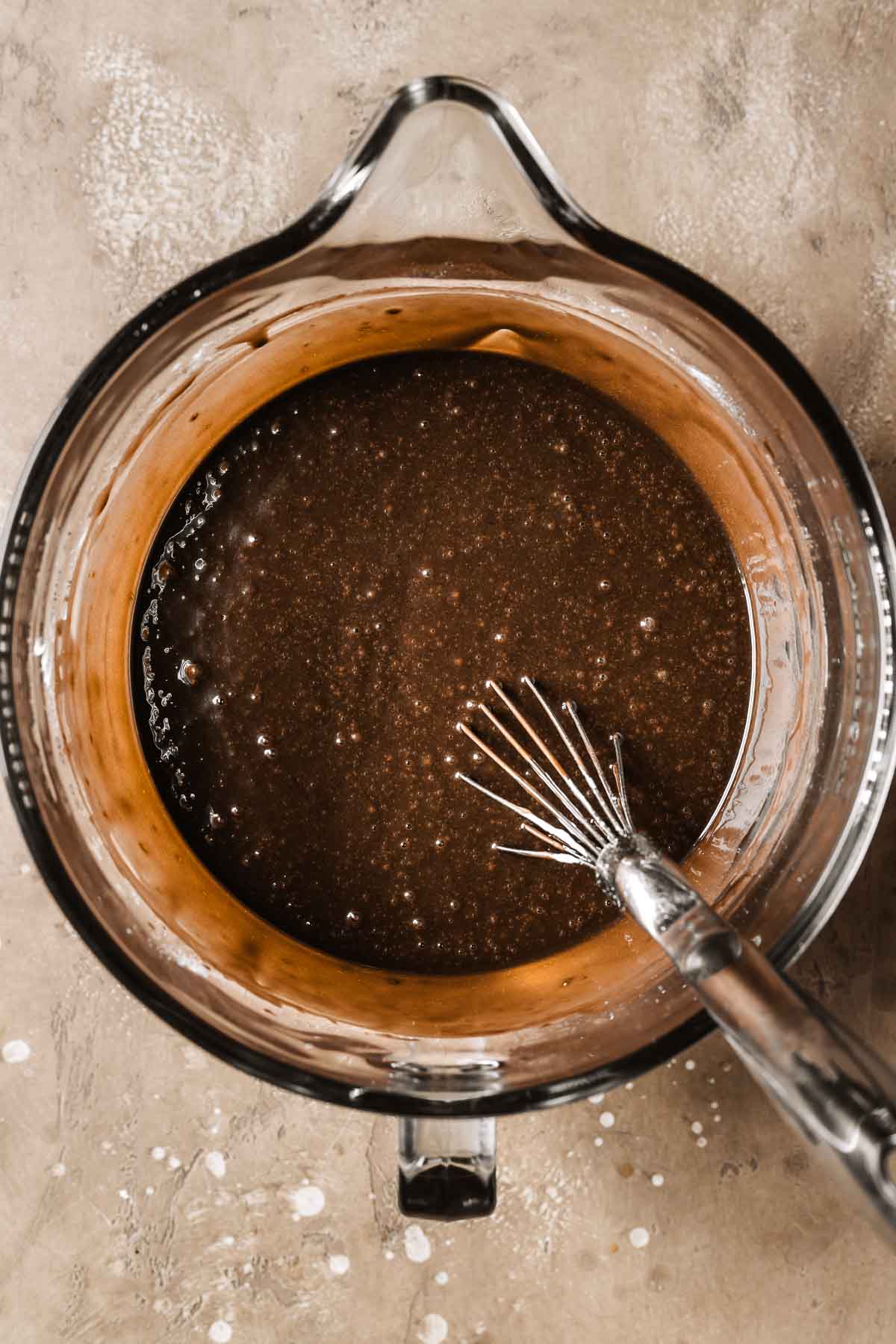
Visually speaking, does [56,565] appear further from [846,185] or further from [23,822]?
[846,185]

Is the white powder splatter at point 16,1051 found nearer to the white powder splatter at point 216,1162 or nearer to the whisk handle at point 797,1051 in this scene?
the white powder splatter at point 216,1162

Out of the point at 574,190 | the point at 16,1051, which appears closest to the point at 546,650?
the point at 574,190

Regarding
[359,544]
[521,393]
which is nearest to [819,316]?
[521,393]

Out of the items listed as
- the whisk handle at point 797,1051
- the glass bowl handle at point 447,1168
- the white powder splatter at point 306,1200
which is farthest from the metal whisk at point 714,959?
the white powder splatter at point 306,1200

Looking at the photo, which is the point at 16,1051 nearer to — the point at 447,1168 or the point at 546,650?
the point at 447,1168

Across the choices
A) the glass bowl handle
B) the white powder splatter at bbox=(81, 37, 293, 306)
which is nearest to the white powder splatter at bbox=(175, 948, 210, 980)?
the glass bowl handle
